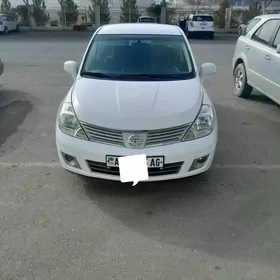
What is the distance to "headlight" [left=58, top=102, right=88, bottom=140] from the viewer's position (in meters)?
3.25

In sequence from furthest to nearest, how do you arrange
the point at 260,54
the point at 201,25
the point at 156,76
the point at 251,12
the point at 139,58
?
the point at 251,12 → the point at 201,25 → the point at 260,54 → the point at 139,58 → the point at 156,76

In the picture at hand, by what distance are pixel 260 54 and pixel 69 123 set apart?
4.26m

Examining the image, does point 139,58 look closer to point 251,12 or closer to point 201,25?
point 201,25

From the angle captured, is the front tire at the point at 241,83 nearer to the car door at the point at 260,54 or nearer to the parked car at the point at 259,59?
the parked car at the point at 259,59

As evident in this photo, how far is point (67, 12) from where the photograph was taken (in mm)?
28891

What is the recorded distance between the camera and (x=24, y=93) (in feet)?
23.7

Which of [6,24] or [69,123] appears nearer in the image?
[69,123]

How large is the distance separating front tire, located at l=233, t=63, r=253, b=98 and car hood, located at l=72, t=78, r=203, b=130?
3320 mm

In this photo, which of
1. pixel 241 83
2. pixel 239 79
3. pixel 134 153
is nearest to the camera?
pixel 134 153

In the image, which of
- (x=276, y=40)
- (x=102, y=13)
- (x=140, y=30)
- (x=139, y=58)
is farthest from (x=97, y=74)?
(x=102, y=13)

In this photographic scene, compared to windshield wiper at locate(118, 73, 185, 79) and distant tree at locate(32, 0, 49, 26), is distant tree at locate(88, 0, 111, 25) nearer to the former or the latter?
distant tree at locate(32, 0, 49, 26)

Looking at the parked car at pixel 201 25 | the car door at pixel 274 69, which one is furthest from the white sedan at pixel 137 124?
the parked car at pixel 201 25

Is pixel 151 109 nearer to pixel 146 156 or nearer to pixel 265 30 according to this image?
pixel 146 156

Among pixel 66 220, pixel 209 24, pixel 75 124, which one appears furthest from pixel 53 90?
pixel 209 24
